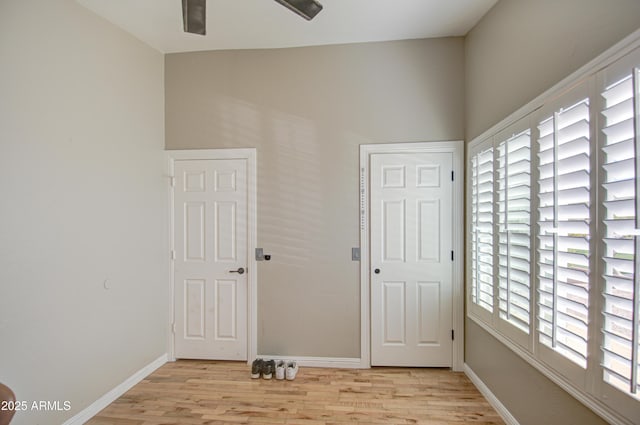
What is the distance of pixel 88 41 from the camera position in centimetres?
215

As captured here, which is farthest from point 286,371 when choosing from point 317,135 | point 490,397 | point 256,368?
point 317,135

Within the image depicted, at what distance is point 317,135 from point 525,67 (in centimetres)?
166

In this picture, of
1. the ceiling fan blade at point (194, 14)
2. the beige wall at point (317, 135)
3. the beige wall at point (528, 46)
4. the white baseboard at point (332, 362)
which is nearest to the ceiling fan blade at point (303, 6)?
the ceiling fan blade at point (194, 14)

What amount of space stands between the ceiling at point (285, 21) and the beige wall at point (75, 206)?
24cm

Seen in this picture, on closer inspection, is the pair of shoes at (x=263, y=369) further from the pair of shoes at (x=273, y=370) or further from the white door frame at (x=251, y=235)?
the white door frame at (x=251, y=235)

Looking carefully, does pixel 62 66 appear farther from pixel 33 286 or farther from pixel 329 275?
pixel 329 275

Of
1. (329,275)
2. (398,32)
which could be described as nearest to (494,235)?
(329,275)

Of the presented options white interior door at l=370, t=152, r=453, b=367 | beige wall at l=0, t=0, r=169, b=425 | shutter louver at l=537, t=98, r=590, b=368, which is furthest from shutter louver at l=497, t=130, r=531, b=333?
beige wall at l=0, t=0, r=169, b=425

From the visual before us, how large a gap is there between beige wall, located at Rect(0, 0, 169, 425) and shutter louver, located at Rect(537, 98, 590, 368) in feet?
9.88

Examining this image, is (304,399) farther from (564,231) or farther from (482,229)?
(564,231)

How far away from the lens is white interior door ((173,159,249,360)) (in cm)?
285

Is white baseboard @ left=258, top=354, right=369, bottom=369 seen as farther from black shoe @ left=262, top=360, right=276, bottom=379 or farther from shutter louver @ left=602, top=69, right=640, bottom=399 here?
shutter louver @ left=602, top=69, right=640, bottom=399

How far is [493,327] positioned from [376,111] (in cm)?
209

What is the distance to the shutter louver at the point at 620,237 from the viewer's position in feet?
3.49
